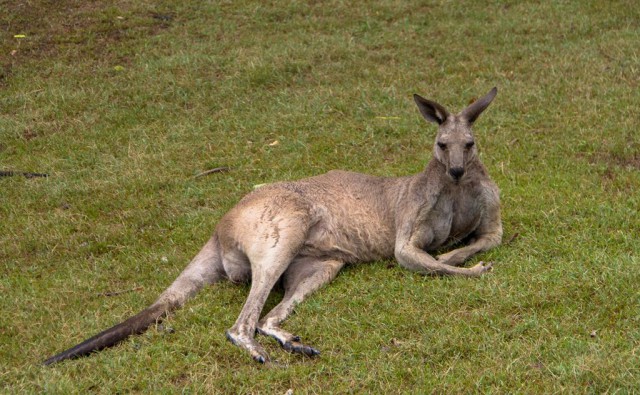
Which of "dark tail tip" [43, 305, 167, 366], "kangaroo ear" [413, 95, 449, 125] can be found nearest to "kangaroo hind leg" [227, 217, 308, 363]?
"dark tail tip" [43, 305, 167, 366]

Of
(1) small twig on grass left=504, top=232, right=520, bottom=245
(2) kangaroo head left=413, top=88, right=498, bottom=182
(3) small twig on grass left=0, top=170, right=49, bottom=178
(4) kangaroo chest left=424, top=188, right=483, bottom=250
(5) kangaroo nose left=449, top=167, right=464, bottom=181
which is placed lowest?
(3) small twig on grass left=0, top=170, right=49, bottom=178

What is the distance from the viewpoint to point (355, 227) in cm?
645

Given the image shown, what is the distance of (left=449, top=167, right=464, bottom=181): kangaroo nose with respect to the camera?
6.06m

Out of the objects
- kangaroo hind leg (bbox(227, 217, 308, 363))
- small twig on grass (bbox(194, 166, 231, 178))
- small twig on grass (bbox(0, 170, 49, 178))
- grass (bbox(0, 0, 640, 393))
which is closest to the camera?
grass (bbox(0, 0, 640, 393))

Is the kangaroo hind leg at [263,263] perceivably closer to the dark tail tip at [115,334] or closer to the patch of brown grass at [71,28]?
the dark tail tip at [115,334]

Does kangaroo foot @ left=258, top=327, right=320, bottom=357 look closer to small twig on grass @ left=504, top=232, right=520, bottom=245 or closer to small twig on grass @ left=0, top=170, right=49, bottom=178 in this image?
small twig on grass @ left=504, top=232, right=520, bottom=245

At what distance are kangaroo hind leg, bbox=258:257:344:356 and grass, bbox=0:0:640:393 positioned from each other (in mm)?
100

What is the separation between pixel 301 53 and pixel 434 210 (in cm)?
514

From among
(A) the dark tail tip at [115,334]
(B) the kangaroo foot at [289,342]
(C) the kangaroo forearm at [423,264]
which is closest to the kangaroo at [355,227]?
(C) the kangaroo forearm at [423,264]

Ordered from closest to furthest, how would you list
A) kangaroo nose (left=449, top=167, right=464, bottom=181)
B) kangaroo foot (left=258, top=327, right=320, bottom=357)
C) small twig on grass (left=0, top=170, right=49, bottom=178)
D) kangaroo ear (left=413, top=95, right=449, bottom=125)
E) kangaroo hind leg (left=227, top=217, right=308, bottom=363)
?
kangaroo foot (left=258, top=327, right=320, bottom=357)
kangaroo hind leg (left=227, top=217, right=308, bottom=363)
kangaroo nose (left=449, top=167, right=464, bottom=181)
kangaroo ear (left=413, top=95, right=449, bottom=125)
small twig on grass (left=0, top=170, right=49, bottom=178)

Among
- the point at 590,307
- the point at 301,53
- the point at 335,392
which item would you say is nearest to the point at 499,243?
the point at 590,307

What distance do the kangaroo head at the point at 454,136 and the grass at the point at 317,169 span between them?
26.7 inches

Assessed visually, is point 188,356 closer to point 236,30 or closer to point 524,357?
point 524,357

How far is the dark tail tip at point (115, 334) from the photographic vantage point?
5.09 meters
